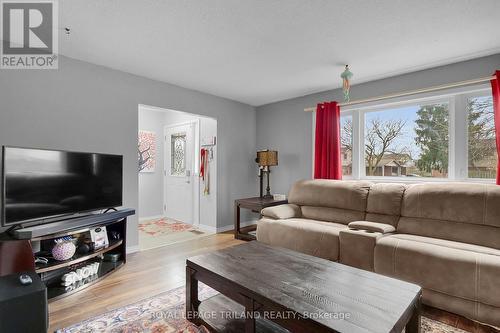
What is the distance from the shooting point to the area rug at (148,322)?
1814mm

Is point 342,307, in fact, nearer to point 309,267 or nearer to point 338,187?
point 309,267

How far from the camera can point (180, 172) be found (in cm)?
548

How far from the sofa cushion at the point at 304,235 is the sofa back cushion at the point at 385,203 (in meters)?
0.38

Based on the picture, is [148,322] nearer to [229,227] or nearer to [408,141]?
[229,227]

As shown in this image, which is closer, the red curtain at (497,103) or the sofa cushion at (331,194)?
the red curtain at (497,103)

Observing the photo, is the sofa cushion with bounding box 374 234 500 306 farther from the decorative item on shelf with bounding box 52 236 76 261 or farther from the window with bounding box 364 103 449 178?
the decorative item on shelf with bounding box 52 236 76 261

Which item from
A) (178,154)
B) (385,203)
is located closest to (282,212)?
(385,203)

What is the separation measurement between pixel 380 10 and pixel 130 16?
77.8 inches

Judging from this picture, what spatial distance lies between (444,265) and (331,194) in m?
1.52

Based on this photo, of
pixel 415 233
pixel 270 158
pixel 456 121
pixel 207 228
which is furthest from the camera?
pixel 207 228

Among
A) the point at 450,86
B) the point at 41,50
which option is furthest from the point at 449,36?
the point at 41,50

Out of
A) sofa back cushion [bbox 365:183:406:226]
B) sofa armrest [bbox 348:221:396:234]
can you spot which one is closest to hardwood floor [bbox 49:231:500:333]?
sofa armrest [bbox 348:221:396:234]

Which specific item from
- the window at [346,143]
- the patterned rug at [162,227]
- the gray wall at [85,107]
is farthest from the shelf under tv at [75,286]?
the window at [346,143]

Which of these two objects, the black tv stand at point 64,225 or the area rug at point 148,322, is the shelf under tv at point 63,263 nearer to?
the black tv stand at point 64,225
